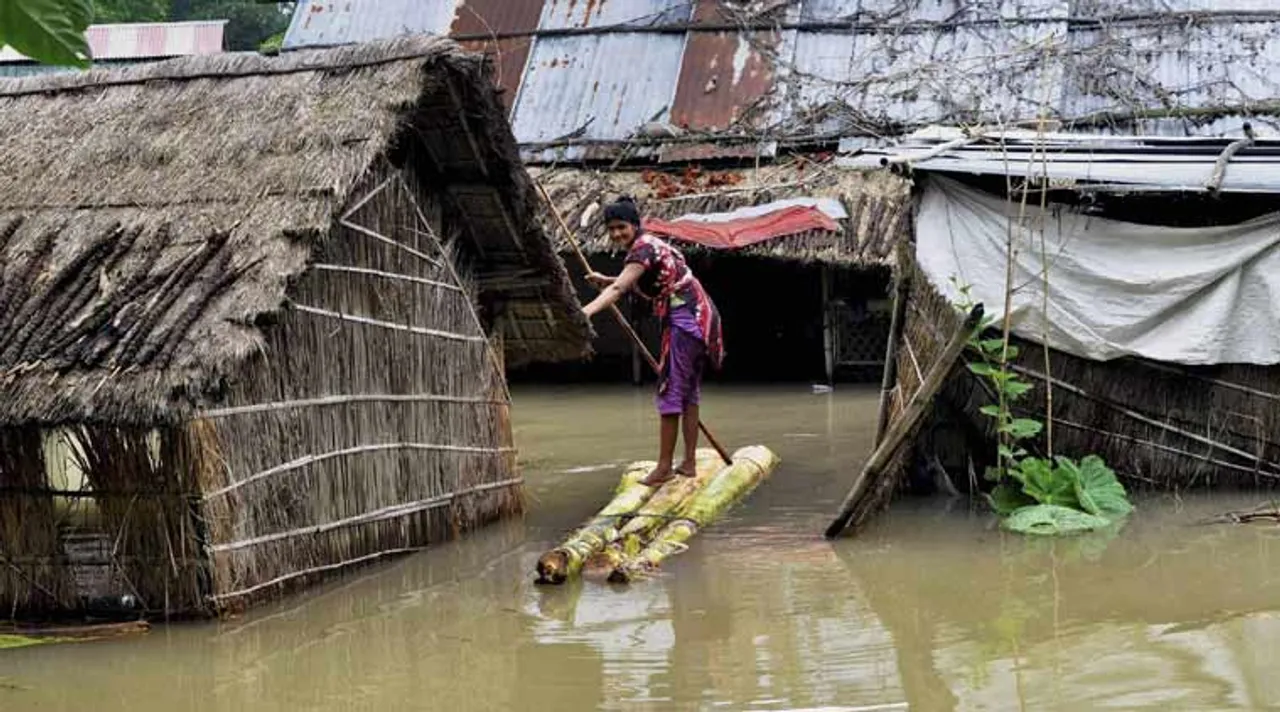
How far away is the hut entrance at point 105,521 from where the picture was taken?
Result: 5273mm

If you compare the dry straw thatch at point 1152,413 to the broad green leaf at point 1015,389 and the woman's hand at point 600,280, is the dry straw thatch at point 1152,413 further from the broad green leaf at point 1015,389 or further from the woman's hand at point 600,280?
the woman's hand at point 600,280

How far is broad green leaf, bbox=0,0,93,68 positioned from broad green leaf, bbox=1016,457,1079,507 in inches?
252

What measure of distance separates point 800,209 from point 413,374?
291 inches

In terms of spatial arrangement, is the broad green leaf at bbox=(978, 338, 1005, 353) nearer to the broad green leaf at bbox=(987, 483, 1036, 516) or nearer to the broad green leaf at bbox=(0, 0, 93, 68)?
the broad green leaf at bbox=(987, 483, 1036, 516)

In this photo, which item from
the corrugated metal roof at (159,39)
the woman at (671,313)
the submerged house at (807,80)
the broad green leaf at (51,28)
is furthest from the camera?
the corrugated metal roof at (159,39)

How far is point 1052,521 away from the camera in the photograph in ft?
22.3

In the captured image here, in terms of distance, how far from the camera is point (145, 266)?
18.5ft

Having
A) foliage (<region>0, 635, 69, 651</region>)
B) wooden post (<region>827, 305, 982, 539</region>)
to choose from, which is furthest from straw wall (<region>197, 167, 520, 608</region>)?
wooden post (<region>827, 305, 982, 539</region>)

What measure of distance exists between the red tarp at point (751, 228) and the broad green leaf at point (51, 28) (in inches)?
483

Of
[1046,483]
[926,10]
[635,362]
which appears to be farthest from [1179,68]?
[1046,483]

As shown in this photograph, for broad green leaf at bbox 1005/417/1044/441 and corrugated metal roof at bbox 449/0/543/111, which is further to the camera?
corrugated metal roof at bbox 449/0/543/111

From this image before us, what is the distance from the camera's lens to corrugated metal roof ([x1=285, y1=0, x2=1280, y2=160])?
1423 centimetres

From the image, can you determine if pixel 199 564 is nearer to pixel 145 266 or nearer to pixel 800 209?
A: pixel 145 266

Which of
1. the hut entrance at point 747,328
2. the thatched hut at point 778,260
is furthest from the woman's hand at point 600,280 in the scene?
the hut entrance at point 747,328
